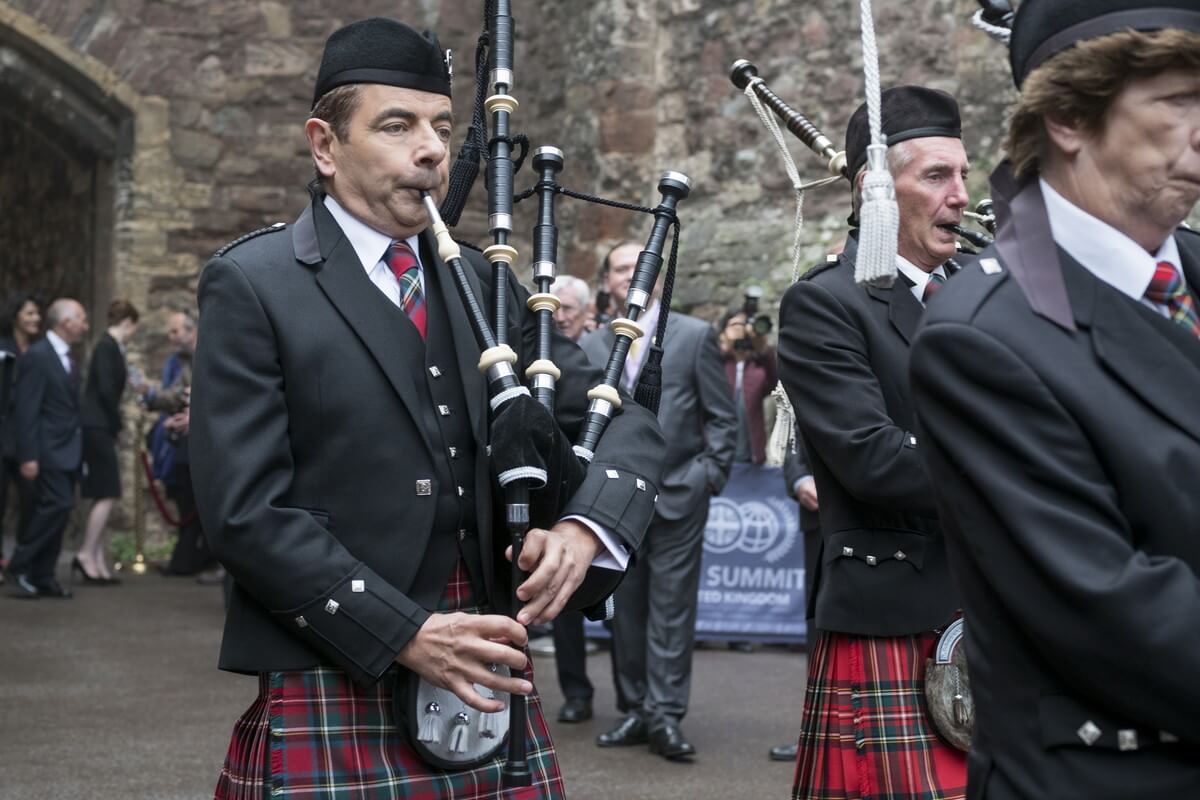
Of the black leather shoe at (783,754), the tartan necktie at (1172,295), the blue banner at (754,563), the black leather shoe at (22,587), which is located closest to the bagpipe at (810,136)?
the tartan necktie at (1172,295)

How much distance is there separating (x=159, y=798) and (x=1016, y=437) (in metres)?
4.45

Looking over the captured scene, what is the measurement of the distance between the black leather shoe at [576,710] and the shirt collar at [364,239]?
180 inches

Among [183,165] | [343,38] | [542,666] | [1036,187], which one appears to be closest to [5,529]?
[183,165]

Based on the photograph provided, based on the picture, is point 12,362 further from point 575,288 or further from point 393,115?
point 393,115

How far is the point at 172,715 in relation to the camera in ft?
23.4

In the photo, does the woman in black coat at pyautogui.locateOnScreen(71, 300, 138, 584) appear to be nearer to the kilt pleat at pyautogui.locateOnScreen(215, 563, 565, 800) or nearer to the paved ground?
the paved ground

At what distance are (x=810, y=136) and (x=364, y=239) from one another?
4.16 ft

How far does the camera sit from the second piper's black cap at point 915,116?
353cm

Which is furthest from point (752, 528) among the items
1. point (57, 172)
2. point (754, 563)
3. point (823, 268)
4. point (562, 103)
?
point (57, 172)

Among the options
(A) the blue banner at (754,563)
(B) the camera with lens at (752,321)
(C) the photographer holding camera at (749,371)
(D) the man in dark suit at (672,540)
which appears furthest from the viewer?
(B) the camera with lens at (752,321)

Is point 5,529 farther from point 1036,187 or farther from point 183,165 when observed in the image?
point 1036,187

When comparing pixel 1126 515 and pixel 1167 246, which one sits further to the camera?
pixel 1167 246

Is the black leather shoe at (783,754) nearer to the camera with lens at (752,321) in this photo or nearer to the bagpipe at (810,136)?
the bagpipe at (810,136)

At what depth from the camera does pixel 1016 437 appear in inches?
71.1
